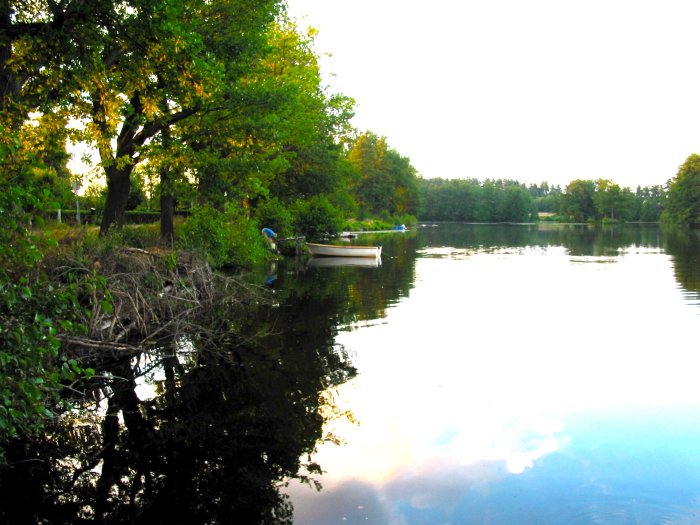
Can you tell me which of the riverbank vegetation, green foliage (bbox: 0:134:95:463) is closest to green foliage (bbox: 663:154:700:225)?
the riverbank vegetation

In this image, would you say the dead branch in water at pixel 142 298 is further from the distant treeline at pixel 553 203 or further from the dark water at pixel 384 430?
the distant treeline at pixel 553 203

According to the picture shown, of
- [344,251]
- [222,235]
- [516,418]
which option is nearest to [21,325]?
[516,418]

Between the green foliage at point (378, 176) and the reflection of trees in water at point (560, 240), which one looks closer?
the reflection of trees in water at point (560, 240)

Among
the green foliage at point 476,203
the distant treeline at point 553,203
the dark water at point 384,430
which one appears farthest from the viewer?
the green foliage at point 476,203

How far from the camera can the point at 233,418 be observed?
721cm

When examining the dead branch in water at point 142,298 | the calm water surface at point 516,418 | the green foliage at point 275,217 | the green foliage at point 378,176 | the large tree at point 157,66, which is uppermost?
the green foliage at point 378,176

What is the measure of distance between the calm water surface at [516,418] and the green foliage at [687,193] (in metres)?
97.3

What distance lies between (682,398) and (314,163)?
120ft

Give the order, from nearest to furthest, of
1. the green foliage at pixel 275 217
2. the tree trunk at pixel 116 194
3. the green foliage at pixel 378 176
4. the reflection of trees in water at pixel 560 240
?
the tree trunk at pixel 116 194, the green foliage at pixel 275 217, the reflection of trees in water at pixel 560 240, the green foliage at pixel 378 176

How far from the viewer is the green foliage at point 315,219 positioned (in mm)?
39281

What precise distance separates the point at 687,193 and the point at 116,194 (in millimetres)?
107686

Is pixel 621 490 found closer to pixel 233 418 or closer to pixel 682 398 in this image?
pixel 682 398

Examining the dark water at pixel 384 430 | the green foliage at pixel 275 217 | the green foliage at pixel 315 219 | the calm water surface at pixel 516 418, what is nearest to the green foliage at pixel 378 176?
the green foliage at pixel 315 219

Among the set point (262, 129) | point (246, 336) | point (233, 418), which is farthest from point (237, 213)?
point (233, 418)
